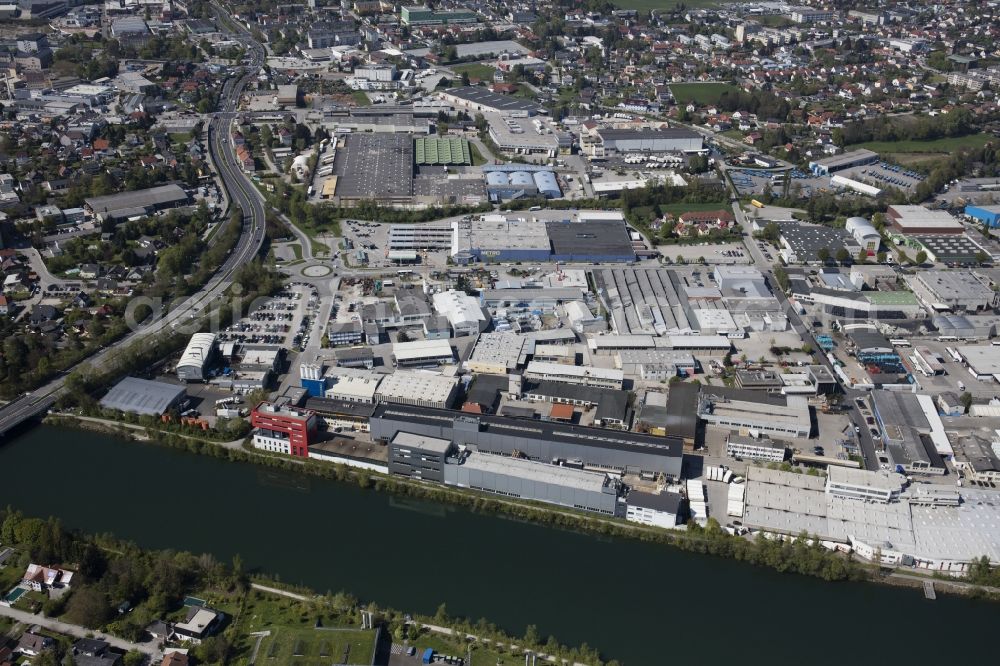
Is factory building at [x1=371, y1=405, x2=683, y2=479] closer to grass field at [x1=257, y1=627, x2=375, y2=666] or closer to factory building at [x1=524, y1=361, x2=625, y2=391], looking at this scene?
factory building at [x1=524, y1=361, x2=625, y2=391]

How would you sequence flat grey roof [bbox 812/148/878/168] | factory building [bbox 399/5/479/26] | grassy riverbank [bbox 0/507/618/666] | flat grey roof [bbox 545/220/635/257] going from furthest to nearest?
1. factory building [bbox 399/5/479/26]
2. flat grey roof [bbox 812/148/878/168]
3. flat grey roof [bbox 545/220/635/257]
4. grassy riverbank [bbox 0/507/618/666]

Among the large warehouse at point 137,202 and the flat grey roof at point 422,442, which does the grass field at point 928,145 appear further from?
the large warehouse at point 137,202

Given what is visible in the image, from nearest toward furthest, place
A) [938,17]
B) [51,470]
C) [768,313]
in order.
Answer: [51,470] → [768,313] → [938,17]

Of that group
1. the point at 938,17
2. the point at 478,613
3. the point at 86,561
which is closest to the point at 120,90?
the point at 86,561

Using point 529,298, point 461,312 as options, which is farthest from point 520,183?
point 461,312

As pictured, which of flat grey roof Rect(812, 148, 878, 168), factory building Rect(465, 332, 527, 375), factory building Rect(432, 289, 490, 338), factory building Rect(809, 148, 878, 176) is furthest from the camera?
flat grey roof Rect(812, 148, 878, 168)

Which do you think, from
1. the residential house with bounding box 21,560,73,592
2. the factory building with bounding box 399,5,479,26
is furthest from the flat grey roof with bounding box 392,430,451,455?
the factory building with bounding box 399,5,479,26

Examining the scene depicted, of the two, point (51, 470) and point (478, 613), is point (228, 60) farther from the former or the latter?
point (478, 613)
